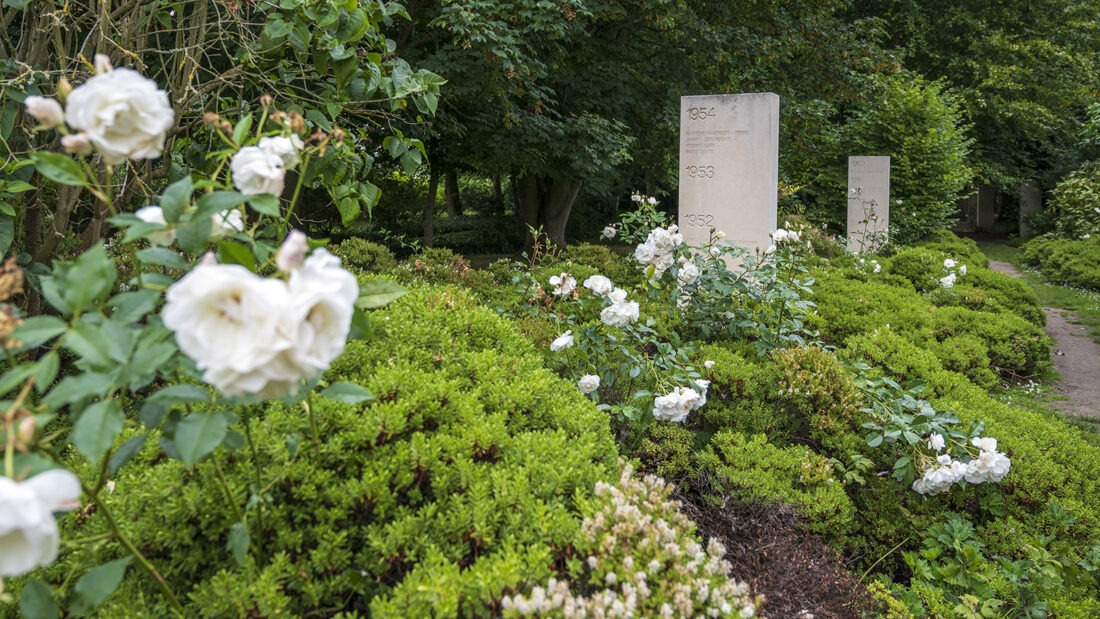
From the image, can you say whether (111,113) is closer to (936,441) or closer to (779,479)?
(779,479)

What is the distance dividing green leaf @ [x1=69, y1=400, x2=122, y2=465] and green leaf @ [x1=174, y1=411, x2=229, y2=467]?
10 cm

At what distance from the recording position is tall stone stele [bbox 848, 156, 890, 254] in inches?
508

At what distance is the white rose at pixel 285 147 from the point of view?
4.58 feet

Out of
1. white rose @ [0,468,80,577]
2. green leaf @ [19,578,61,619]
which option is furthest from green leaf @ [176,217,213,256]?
green leaf @ [19,578,61,619]

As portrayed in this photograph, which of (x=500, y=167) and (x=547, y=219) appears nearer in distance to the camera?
(x=500, y=167)

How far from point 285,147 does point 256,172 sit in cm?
10

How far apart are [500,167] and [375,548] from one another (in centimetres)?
943

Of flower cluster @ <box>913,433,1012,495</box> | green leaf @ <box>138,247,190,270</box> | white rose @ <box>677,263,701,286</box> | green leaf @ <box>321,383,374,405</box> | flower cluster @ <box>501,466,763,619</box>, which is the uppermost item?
green leaf @ <box>138,247,190,270</box>

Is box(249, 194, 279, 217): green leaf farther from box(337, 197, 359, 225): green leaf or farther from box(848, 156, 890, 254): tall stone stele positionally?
box(848, 156, 890, 254): tall stone stele

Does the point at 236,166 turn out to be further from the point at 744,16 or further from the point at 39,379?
the point at 744,16

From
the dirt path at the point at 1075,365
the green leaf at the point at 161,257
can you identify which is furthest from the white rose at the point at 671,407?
the dirt path at the point at 1075,365

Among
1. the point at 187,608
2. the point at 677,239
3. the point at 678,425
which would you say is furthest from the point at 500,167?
the point at 187,608

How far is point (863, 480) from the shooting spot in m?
2.78

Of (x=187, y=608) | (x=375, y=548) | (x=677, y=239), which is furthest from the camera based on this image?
(x=677, y=239)
